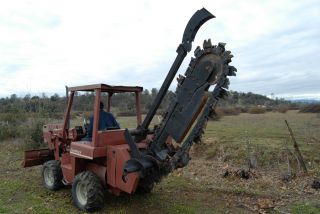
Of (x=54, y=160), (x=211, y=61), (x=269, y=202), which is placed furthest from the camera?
(x=54, y=160)

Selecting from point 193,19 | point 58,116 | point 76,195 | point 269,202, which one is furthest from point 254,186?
point 58,116

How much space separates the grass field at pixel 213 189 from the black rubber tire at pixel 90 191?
0.92ft

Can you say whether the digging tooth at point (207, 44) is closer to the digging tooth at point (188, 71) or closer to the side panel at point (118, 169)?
the digging tooth at point (188, 71)

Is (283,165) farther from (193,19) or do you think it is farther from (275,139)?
(193,19)

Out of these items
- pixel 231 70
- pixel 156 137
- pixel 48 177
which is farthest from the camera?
pixel 48 177

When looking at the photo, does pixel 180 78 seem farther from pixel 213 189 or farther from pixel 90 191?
pixel 213 189

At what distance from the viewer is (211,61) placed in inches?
235

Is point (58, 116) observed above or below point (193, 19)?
below

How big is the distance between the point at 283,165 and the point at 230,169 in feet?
5.19

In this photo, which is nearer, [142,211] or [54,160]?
[142,211]

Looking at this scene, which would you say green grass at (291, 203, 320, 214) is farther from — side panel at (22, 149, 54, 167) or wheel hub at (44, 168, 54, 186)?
side panel at (22, 149, 54, 167)

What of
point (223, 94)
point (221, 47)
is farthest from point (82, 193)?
point (221, 47)

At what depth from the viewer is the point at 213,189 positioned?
9422mm

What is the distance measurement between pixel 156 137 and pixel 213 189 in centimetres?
329
